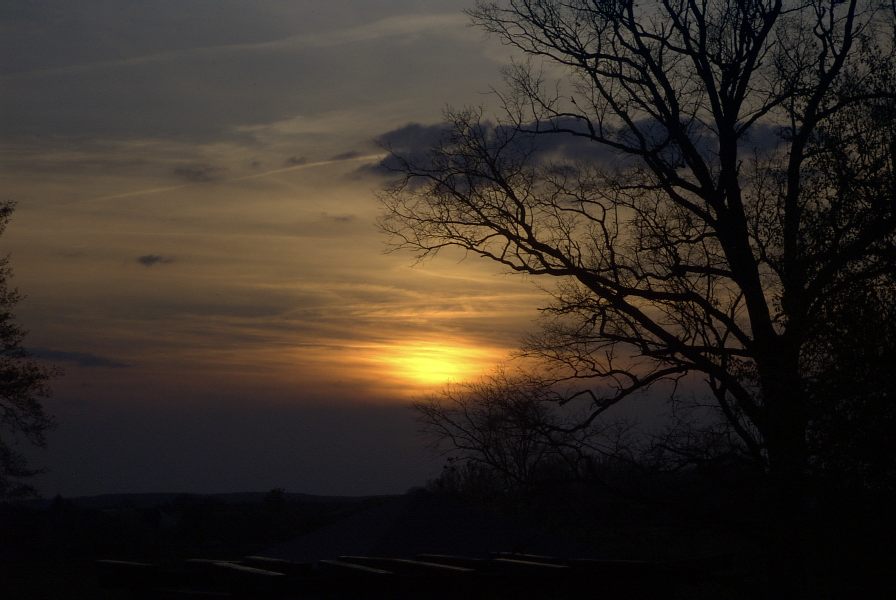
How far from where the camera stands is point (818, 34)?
14617 mm

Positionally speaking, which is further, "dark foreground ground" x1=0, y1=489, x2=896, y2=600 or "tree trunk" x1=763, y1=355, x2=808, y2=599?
"tree trunk" x1=763, y1=355, x2=808, y2=599

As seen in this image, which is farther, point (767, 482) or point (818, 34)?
point (818, 34)

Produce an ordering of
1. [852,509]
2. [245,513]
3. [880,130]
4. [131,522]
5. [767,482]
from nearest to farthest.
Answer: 1. [852,509]
2. [880,130]
3. [767,482]
4. [131,522]
5. [245,513]

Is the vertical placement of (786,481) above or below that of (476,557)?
above

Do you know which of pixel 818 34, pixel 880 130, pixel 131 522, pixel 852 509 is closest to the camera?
pixel 852 509

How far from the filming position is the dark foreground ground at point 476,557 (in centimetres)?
769

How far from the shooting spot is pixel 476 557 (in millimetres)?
11969

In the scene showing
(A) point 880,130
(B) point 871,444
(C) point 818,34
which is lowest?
(B) point 871,444

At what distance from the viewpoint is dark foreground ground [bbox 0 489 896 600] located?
7.69 metres

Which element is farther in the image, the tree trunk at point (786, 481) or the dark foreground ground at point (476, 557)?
the tree trunk at point (786, 481)

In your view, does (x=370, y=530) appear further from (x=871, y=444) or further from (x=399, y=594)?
(x=871, y=444)

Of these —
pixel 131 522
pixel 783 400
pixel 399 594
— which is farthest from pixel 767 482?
pixel 131 522

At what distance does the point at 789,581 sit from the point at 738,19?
8.98 metres

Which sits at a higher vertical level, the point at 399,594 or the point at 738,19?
the point at 738,19
